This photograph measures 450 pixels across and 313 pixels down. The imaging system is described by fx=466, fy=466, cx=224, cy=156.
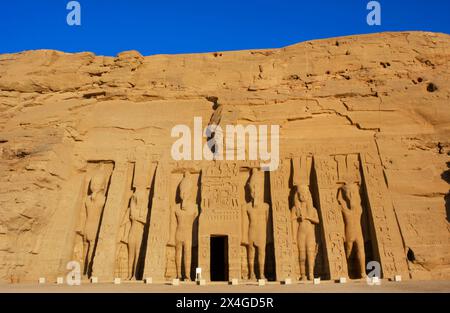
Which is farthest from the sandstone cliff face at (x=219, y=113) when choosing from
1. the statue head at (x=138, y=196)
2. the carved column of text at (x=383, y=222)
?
the statue head at (x=138, y=196)

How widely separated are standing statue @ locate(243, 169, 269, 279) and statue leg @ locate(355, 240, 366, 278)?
2.43m

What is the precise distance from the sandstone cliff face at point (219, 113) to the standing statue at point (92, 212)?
42 centimetres

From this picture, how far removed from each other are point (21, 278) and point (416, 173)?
10870 mm

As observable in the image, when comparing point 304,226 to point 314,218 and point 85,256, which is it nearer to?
point 314,218

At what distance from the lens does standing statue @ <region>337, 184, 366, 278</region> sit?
12023mm

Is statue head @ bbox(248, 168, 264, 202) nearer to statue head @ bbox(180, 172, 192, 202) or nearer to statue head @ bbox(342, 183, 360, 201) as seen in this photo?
statue head @ bbox(180, 172, 192, 202)

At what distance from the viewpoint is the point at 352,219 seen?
12.4 metres

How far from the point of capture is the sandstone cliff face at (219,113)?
12477 mm

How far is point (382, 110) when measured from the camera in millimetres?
13758

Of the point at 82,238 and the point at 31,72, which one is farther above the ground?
the point at 31,72

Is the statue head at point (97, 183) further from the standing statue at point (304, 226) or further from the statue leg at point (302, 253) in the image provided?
the statue leg at point (302, 253)

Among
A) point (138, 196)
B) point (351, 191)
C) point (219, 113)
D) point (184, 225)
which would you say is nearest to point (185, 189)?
point (184, 225)
